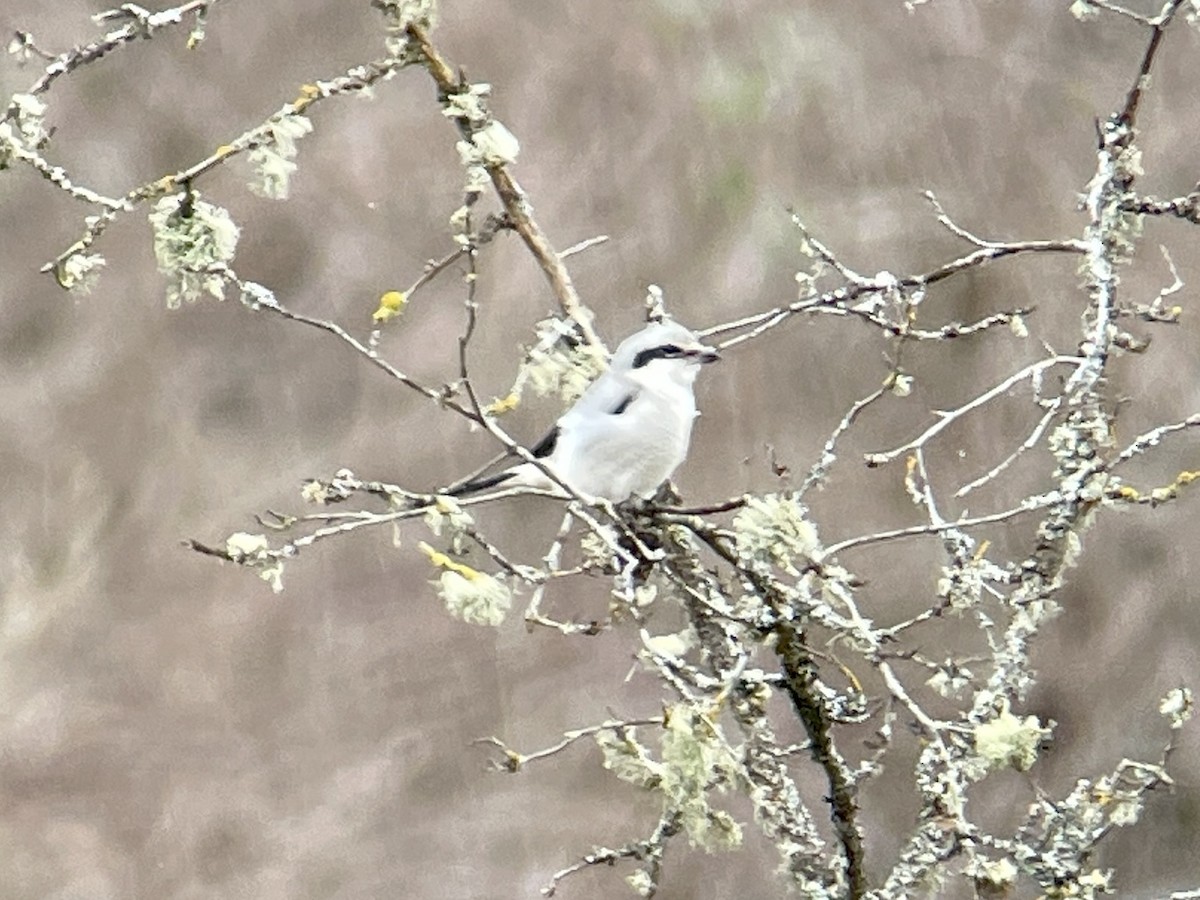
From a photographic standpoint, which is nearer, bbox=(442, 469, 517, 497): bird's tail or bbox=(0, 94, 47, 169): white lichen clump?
bbox=(0, 94, 47, 169): white lichen clump

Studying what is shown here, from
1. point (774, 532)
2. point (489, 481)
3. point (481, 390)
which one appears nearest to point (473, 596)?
point (774, 532)

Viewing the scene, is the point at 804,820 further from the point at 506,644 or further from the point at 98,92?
the point at 98,92

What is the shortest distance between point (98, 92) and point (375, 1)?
155 centimetres

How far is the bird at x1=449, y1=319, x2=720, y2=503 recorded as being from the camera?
135cm

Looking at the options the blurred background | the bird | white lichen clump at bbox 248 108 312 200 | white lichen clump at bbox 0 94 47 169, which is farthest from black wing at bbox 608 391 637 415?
the blurred background

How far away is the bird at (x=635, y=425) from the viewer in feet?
4.43

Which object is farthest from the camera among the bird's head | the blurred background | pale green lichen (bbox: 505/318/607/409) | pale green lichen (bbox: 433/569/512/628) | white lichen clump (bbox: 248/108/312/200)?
the blurred background

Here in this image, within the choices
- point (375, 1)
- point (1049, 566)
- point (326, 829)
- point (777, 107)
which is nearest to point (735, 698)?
point (1049, 566)

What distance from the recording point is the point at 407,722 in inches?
94.7

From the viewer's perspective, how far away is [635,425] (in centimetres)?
140

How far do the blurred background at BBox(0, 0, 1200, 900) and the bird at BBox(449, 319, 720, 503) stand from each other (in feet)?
2.20

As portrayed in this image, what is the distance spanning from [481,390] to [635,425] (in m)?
0.79

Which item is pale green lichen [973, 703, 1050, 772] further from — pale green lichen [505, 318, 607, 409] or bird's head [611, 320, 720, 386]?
bird's head [611, 320, 720, 386]

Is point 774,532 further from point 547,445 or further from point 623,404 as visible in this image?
point 547,445
